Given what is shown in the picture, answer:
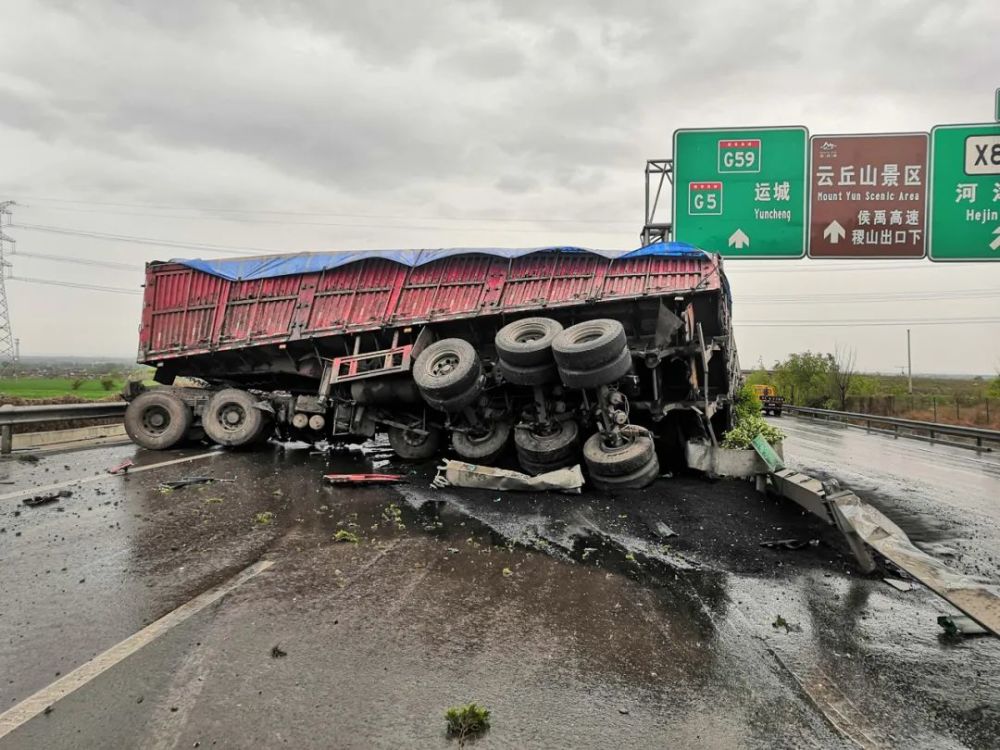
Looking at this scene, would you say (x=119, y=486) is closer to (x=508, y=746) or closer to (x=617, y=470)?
(x=617, y=470)

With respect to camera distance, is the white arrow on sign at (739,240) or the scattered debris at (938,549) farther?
the white arrow on sign at (739,240)

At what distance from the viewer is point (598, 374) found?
7426mm

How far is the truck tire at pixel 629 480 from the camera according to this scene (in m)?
7.33

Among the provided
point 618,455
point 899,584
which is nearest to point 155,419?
point 618,455

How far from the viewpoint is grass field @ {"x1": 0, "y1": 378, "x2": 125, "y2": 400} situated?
20688 millimetres

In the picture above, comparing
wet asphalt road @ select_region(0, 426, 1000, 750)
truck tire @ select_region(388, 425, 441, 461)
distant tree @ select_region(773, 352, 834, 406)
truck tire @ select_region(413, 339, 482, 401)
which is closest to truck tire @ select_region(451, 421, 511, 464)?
truck tire @ select_region(388, 425, 441, 461)

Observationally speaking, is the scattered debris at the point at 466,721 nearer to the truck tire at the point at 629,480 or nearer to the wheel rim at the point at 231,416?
the truck tire at the point at 629,480

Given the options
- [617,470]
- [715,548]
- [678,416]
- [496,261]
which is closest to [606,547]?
[715,548]

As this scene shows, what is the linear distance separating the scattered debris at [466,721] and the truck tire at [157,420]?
973cm

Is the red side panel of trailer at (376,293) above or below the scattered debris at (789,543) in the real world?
above

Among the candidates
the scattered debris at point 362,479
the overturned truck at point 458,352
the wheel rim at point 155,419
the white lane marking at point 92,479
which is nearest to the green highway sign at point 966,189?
the overturned truck at point 458,352

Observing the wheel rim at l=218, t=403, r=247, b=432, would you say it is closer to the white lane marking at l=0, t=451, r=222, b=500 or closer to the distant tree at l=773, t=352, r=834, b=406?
the white lane marking at l=0, t=451, r=222, b=500

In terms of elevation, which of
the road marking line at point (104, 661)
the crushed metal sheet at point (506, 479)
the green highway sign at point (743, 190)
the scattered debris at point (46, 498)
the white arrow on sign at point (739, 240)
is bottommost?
the road marking line at point (104, 661)

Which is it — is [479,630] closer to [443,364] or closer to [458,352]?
[458,352]
